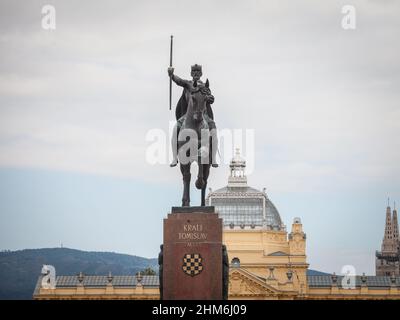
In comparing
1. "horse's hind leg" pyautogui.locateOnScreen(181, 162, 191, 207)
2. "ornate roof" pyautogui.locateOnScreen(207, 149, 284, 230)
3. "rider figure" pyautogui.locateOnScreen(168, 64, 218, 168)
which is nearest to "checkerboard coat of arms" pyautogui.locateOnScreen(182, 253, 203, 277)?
"horse's hind leg" pyautogui.locateOnScreen(181, 162, 191, 207)

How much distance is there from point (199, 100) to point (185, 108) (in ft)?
2.51

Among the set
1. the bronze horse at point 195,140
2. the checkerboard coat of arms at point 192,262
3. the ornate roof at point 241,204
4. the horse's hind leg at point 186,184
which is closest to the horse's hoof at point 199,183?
the bronze horse at point 195,140

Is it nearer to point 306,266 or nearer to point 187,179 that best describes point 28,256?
point 306,266

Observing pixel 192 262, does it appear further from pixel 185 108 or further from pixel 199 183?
pixel 185 108

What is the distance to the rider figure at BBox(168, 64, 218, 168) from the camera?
1815 inches

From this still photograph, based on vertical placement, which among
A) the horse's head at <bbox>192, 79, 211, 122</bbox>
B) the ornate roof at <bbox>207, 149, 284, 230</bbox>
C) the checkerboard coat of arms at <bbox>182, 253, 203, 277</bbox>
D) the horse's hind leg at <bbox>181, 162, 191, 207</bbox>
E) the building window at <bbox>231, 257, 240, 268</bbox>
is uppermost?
the ornate roof at <bbox>207, 149, 284, 230</bbox>

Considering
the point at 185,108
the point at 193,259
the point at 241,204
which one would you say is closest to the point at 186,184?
the point at 185,108

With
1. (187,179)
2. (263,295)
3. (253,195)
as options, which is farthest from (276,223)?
(187,179)

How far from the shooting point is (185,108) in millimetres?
46625

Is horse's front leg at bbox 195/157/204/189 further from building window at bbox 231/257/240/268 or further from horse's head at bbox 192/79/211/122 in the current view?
building window at bbox 231/257/240/268

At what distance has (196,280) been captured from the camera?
144 ft

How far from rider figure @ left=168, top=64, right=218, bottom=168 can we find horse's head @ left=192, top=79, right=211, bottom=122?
0.12 meters

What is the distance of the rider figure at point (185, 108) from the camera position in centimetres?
4609
